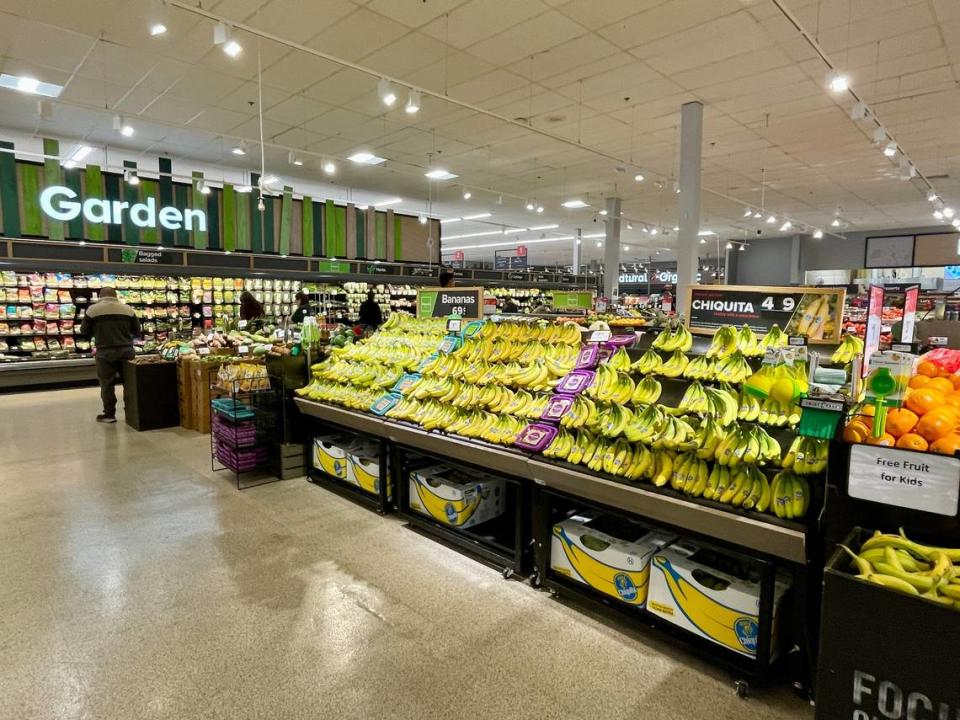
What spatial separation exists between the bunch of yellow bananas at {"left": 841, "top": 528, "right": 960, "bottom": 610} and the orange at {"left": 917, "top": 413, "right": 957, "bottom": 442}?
45cm

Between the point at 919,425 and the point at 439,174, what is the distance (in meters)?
11.5

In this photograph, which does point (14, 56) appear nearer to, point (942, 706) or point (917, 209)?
point (942, 706)

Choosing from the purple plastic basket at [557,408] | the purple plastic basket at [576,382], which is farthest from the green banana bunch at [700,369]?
the purple plastic basket at [557,408]

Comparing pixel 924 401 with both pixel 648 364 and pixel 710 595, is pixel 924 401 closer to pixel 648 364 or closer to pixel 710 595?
pixel 710 595

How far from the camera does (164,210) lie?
35.3 ft

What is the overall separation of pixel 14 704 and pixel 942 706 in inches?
126

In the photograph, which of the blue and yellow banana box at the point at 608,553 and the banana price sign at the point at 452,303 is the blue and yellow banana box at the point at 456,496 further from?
the banana price sign at the point at 452,303

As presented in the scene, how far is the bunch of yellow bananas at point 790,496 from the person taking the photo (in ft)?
7.37

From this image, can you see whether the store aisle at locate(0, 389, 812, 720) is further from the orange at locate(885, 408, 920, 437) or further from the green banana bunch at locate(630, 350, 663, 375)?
the green banana bunch at locate(630, 350, 663, 375)

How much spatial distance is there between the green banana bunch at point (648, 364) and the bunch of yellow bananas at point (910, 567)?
5.46ft

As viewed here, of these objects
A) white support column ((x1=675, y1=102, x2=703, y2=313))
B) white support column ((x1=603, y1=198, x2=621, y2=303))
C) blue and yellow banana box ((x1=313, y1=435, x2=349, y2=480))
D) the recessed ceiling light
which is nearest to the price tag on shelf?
blue and yellow banana box ((x1=313, y1=435, x2=349, y2=480))

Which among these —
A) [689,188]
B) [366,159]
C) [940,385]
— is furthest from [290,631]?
[366,159]

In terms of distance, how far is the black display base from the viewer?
1256 mm

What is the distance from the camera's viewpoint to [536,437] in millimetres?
3234
